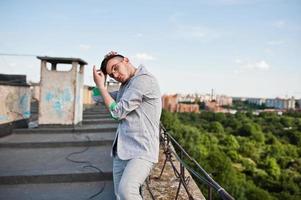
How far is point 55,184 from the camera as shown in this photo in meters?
4.74

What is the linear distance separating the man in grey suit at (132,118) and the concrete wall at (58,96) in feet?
24.3

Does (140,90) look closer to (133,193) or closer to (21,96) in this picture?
(133,193)

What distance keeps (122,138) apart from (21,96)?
796cm

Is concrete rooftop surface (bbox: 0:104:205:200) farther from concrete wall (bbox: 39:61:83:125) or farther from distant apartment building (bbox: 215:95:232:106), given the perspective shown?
distant apartment building (bbox: 215:95:232:106)

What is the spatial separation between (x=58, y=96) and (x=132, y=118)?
7.66 metres

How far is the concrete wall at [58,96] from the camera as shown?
9.19m

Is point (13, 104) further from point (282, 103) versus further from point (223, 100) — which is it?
point (282, 103)

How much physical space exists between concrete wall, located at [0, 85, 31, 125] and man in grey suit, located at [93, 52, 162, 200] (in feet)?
22.5

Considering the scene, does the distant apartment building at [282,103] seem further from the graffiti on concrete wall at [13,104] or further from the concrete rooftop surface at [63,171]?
the concrete rooftop surface at [63,171]

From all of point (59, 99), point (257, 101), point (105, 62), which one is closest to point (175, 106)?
point (257, 101)

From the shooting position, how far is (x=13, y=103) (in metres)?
8.55

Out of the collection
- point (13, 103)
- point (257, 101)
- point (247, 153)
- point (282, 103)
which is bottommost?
point (247, 153)

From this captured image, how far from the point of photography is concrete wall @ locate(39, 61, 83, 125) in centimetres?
919

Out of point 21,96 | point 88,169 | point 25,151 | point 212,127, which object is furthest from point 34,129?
point 212,127
